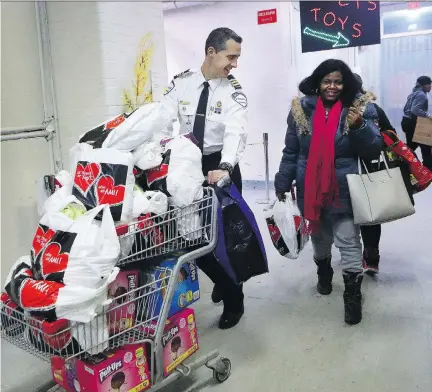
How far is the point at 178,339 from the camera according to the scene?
2.13 metres

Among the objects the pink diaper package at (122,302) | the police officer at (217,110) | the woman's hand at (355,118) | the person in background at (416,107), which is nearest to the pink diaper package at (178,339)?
the pink diaper package at (122,302)

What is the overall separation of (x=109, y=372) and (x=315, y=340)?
124 cm

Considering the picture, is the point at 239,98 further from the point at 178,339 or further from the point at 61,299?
the point at 61,299

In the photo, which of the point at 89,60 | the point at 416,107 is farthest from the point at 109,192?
the point at 416,107

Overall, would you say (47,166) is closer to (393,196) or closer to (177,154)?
(177,154)

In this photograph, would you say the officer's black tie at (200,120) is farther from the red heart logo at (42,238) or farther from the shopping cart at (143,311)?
the red heart logo at (42,238)

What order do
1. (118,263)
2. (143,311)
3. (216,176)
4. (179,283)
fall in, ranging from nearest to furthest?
(118,263), (143,311), (179,283), (216,176)

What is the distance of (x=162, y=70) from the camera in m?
3.64

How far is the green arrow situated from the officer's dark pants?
312 centimetres

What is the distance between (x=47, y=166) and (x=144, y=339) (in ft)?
5.85

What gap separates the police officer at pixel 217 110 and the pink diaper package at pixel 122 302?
802 mm

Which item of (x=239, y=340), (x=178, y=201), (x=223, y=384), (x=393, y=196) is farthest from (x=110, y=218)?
(x=393, y=196)

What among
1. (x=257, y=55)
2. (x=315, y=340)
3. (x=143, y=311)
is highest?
(x=257, y=55)

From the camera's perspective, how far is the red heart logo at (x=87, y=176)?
5.75ft
